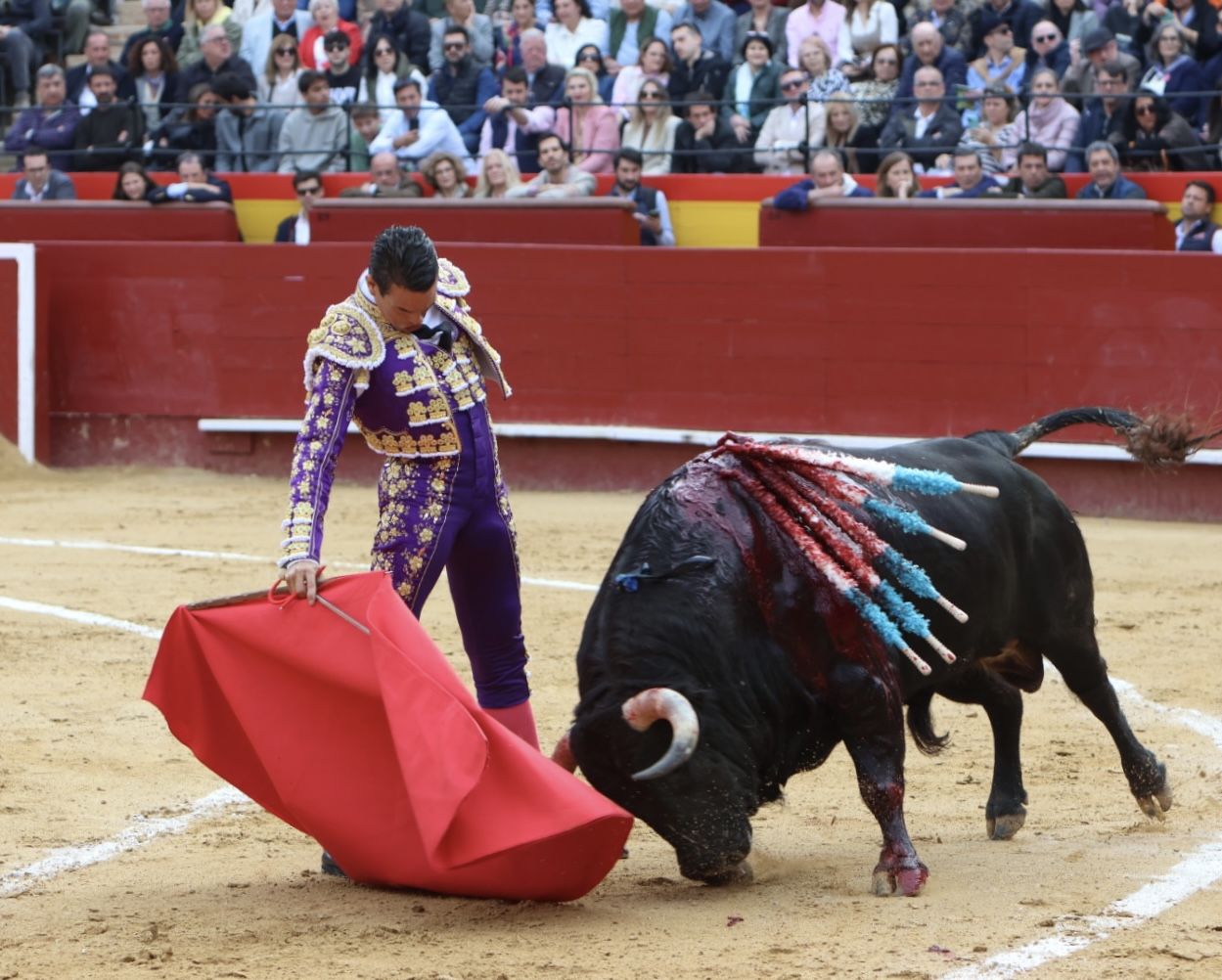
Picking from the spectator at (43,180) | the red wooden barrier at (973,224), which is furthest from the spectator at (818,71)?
the spectator at (43,180)

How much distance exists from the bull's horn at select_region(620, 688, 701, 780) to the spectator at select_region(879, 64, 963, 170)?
21.1 feet

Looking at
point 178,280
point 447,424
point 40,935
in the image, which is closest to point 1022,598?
point 447,424

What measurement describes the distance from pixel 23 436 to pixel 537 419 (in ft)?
8.71

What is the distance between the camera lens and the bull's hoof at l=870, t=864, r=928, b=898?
3529mm

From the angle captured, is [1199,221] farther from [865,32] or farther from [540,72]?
[540,72]

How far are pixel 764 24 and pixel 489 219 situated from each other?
1888 mm

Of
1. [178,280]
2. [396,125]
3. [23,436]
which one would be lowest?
[23,436]

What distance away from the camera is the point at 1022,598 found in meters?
4.14

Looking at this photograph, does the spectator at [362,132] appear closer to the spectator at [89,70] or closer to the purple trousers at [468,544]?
the spectator at [89,70]

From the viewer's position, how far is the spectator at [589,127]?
33.3 feet

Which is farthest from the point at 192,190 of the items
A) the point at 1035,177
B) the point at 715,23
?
the point at 1035,177

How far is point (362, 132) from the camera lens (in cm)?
1084

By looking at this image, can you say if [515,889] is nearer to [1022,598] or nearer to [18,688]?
[1022,598]

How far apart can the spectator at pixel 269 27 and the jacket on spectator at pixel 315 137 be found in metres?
0.78
